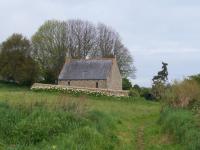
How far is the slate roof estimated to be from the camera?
65.4 meters

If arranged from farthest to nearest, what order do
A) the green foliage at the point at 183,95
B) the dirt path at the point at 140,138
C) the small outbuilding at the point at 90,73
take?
1. the small outbuilding at the point at 90,73
2. the green foliage at the point at 183,95
3. the dirt path at the point at 140,138

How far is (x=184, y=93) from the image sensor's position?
94.1 ft

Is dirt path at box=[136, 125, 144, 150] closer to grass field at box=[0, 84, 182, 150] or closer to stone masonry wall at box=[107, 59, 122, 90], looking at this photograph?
grass field at box=[0, 84, 182, 150]

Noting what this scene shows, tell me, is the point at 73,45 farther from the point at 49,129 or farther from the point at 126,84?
the point at 49,129

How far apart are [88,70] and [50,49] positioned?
577 inches

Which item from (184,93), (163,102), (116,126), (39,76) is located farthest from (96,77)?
(116,126)

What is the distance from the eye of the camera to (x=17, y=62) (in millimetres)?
73250

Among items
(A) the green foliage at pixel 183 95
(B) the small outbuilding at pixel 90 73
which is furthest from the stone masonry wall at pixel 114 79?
(A) the green foliage at pixel 183 95

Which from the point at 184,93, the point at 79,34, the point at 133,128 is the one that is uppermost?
the point at 79,34

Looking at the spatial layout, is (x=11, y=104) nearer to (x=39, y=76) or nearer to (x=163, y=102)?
(x=163, y=102)

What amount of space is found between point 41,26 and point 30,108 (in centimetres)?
6461

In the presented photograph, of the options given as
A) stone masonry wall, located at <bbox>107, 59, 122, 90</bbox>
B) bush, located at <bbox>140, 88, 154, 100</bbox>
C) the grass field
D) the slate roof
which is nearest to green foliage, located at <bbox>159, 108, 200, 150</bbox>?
the grass field

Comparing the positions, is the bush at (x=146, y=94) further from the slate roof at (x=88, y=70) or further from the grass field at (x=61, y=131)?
the grass field at (x=61, y=131)

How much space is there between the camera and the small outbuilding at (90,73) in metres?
65.3
